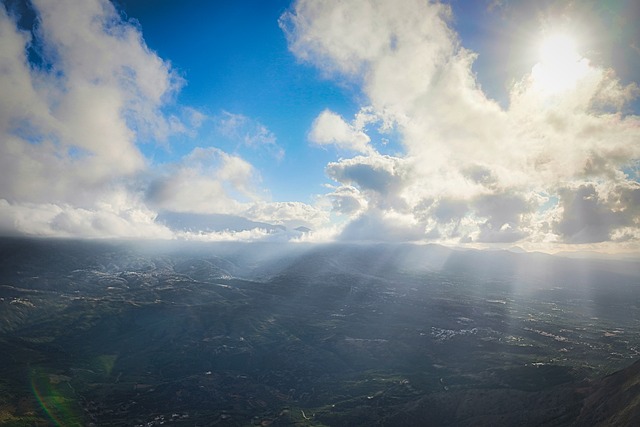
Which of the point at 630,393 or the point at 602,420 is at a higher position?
the point at 630,393
